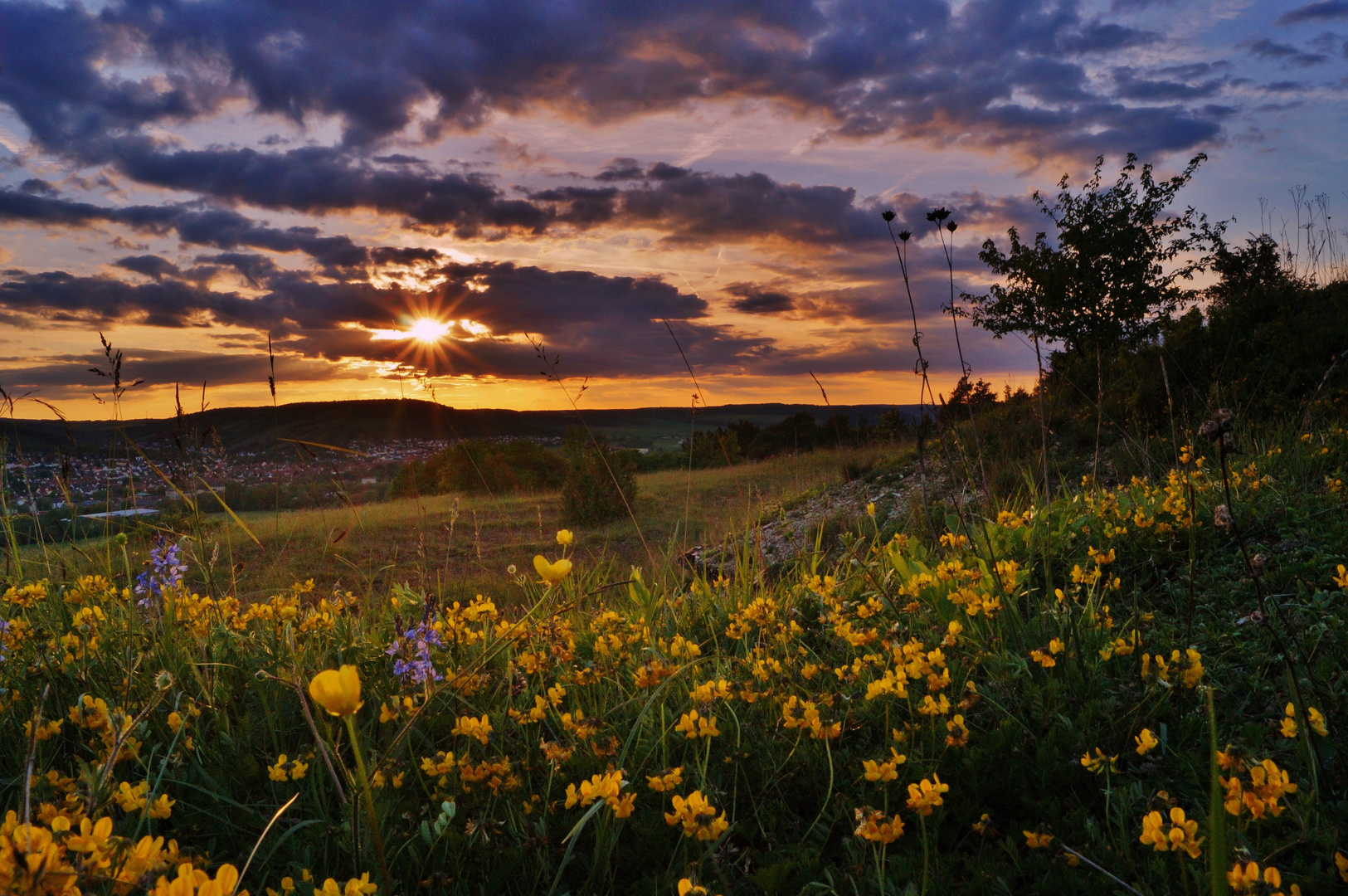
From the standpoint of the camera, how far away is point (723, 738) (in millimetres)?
2082

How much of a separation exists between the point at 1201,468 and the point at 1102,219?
22264 mm

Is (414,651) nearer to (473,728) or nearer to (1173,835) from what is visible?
(473,728)

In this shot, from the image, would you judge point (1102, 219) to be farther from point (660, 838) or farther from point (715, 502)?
point (660, 838)

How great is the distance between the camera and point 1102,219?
890 inches

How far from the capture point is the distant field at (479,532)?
771cm

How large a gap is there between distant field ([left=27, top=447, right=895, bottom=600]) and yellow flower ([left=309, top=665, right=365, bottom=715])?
4785mm

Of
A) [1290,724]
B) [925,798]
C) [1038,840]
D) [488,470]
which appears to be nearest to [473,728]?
[925,798]

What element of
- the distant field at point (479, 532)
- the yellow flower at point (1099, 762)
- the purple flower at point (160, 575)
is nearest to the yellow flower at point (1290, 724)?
the yellow flower at point (1099, 762)

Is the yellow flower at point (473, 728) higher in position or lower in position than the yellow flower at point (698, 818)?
Answer: lower

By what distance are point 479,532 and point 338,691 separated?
5572 millimetres

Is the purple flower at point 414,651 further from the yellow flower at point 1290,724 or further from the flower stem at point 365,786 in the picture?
the yellow flower at point 1290,724

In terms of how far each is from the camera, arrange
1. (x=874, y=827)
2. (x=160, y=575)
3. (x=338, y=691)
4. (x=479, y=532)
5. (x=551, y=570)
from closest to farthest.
Result: (x=338, y=691), (x=874, y=827), (x=551, y=570), (x=160, y=575), (x=479, y=532)

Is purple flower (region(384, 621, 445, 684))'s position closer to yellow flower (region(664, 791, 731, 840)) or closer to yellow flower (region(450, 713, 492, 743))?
yellow flower (region(450, 713, 492, 743))

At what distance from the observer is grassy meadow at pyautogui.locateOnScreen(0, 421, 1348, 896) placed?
139 centimetres
